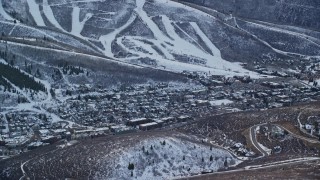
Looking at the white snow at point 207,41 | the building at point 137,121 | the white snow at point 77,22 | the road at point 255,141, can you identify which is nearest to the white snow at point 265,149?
the road at point 255,141

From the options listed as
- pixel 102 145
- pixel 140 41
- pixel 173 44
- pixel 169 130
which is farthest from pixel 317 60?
pixel 102 145

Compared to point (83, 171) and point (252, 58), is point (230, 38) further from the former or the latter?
point (83, 171)

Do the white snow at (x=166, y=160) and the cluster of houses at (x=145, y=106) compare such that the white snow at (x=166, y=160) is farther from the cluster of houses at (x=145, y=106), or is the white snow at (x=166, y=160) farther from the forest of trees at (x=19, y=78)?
the forest of trees at (x=19, y=78)

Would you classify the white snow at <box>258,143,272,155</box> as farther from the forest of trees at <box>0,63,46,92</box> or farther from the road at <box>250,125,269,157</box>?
the forest of trees at <box>0,63,46,92</box>

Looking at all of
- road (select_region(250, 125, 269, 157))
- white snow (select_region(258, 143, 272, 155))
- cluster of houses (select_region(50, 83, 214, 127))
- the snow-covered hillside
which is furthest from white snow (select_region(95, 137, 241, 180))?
the snow-covered hillside

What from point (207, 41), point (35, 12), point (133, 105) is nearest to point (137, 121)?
point (133, 105)
